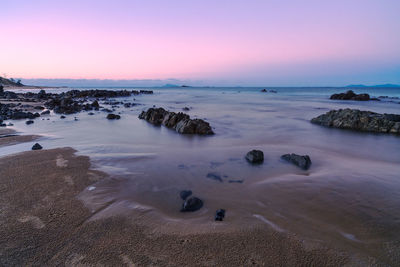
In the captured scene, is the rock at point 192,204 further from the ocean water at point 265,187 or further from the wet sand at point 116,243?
the wet sand at point 116,243

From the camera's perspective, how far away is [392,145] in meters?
9.23

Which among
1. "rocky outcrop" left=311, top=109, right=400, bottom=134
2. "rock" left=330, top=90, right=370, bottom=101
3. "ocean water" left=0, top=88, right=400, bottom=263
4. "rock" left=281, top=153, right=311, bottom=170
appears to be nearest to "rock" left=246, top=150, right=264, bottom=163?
"ocean water" left=0, top=88, right=400, bottom=263

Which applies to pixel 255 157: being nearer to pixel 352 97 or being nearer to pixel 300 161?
pixel 300 161

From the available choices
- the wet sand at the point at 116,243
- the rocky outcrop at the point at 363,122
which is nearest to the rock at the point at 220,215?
the wet sand at the point at 116,243

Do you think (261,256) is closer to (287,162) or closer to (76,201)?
(76,201)

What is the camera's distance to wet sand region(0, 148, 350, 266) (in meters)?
2.71

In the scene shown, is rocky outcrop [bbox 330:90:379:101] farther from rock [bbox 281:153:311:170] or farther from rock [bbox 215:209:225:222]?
rock [bbox 215:209:225:222]

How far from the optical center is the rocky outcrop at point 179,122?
1121 centimetres

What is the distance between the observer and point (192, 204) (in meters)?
4.00

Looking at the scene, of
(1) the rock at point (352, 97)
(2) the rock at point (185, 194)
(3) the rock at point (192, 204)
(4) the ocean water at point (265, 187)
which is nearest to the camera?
(4) the ocean water at point (265, 187)

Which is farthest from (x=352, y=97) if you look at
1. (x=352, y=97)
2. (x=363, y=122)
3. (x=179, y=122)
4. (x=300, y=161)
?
(x=300, y=161)

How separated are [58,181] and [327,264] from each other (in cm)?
564

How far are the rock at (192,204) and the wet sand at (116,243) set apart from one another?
2.49 ft

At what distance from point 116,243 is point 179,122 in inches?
373
